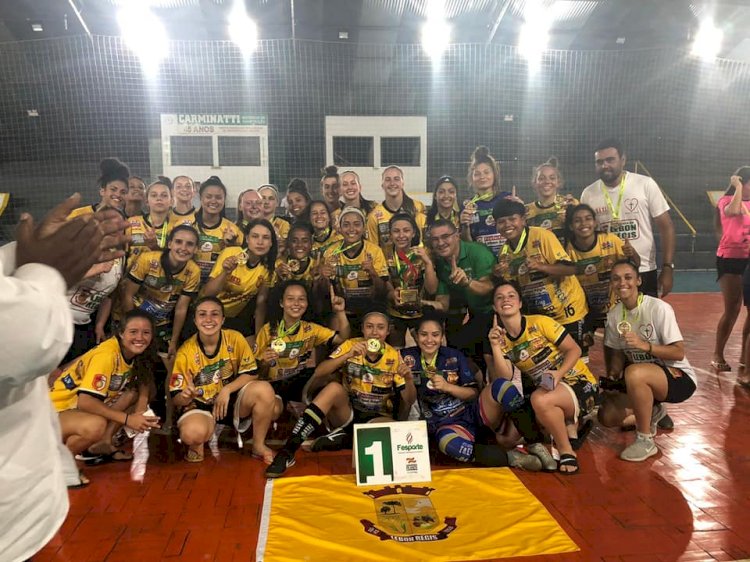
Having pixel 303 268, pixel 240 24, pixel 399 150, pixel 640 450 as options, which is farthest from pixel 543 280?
pixel 240 24

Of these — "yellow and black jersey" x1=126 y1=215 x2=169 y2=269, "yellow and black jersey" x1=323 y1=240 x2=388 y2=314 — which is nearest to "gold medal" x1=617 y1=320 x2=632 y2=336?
"yellow and black jersey" x1=323 y1=240 x2=388 y2=314

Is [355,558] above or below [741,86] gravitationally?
below

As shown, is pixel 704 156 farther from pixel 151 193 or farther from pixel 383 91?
pixel 151 193

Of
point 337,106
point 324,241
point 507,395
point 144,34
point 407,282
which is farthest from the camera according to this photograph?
point 337,106

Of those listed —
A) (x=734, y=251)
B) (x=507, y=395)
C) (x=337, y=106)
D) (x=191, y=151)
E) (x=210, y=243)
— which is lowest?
(x=507, y=395)

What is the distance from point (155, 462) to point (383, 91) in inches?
319

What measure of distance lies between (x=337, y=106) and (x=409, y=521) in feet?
28.6

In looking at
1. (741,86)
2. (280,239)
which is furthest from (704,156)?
(280,239)

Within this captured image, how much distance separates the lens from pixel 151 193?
4.18 metres

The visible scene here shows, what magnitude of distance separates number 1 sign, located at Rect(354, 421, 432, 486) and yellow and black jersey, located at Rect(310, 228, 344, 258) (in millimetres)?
1546

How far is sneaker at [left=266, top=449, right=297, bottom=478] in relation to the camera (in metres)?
2.97

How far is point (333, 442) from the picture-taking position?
3332mm

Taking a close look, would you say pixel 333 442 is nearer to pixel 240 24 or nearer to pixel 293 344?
pixel 293 344

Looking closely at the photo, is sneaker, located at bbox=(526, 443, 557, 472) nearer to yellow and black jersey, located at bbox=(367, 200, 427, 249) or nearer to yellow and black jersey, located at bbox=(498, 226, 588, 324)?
yellow and black jersey, located at bbox=(498, 226, 588, 324)
